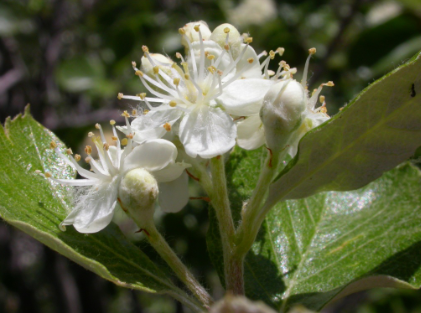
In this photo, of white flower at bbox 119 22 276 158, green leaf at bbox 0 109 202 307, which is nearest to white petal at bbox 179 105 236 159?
white flower at bbox 119 22 276 158

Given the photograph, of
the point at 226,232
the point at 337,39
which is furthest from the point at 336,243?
the point at 337,39

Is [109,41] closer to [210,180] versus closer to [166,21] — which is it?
[166,21]

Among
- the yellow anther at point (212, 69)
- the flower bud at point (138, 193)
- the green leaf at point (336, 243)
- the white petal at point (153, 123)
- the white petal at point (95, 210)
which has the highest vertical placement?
the yellow anther at point (212, 69)

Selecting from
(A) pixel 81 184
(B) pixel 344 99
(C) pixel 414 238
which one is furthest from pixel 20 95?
(C) pixel 414 238

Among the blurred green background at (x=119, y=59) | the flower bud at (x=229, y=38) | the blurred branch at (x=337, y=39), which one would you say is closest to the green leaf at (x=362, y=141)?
the flower bud at (x=229, y=38)

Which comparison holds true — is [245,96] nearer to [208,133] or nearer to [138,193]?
[208,133]

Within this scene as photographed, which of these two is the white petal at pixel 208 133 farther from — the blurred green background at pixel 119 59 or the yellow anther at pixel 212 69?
the blurred green background at pixel 119 59

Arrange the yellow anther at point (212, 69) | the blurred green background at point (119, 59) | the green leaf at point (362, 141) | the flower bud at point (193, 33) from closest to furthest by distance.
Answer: the green leaf at point (362, 141) < the yellow anther at point (212, 69) < the flower bud at point (193, 33) < the blurred green background at point (119, 59)

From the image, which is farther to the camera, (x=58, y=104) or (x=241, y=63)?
(x=58, y=104)
